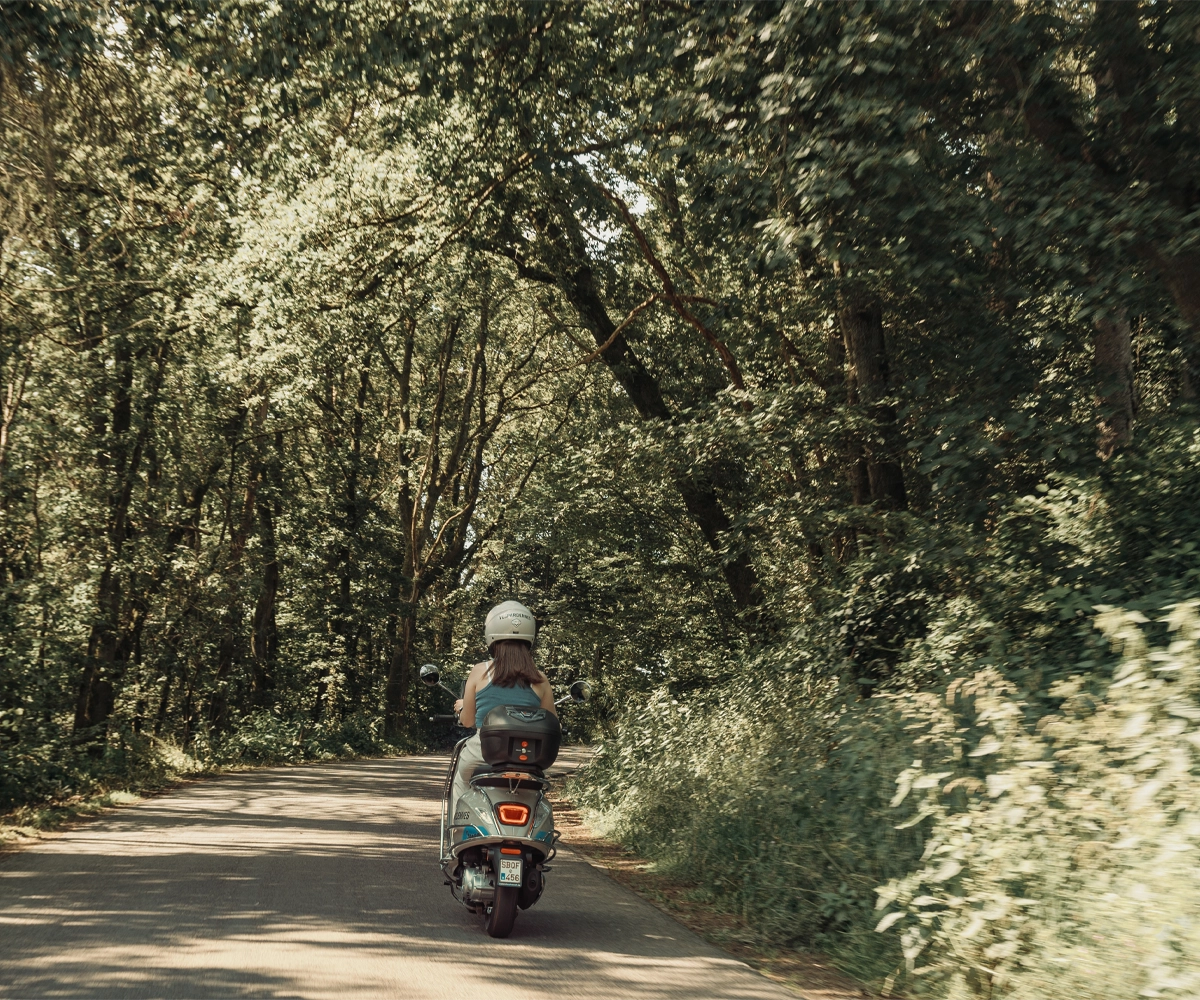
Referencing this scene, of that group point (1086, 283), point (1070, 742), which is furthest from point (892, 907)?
point (1086, 283)

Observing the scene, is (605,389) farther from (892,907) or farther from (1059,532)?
(892,907)

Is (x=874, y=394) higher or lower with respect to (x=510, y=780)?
higher

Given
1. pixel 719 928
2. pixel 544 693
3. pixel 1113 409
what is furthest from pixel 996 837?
pixel 1113 409

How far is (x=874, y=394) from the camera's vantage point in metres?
13.8

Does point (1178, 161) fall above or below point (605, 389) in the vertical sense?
below

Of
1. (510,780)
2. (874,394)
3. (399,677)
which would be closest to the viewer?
(510,780)

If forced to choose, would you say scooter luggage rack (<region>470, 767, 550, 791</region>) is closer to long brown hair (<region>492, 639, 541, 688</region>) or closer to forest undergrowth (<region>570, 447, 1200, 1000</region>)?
long brown hair (<region>492, 639, 541, 688</region>)

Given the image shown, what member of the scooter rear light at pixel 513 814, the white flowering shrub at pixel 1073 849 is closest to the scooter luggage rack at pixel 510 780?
the scooter rear light at pixel 513 814

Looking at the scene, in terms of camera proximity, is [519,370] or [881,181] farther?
[519,370]

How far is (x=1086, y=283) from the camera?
9266 mm

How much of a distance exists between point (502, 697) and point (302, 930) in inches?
72.3

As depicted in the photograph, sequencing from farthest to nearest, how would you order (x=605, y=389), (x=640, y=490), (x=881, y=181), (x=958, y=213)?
(x=605, y=389) < (x=640, y=490) < (x=958, y=213) < (x=881, y=181)

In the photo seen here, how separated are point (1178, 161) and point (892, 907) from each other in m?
6.13

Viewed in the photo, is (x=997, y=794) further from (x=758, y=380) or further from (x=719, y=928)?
(x=758, y=380)
